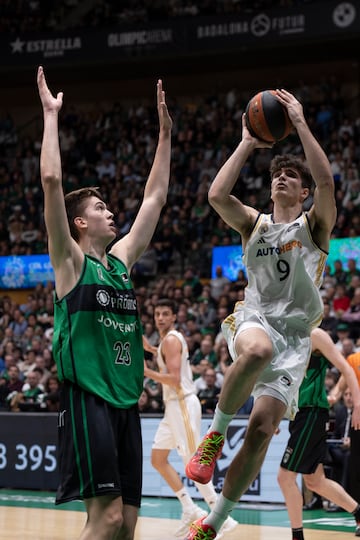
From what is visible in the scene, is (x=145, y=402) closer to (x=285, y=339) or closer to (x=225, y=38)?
(x=285, y=339)

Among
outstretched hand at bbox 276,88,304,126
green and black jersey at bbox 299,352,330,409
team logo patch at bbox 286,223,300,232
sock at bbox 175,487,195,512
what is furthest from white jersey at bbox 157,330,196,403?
outstretched hand at bbox 276,88,304,126

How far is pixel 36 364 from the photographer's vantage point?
16953 mm

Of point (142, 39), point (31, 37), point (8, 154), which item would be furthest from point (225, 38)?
point (8, 154)

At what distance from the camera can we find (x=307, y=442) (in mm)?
8625

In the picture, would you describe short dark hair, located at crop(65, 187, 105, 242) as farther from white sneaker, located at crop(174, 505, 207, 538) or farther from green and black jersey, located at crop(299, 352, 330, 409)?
white sneaker, located at crop(174, 505, 207, 538)

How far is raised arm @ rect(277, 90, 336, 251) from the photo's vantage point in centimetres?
584

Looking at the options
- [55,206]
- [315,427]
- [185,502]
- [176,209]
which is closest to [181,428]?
[185,502]

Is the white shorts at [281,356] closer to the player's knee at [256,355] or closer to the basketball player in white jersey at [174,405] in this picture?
the player's knee at [256,355]

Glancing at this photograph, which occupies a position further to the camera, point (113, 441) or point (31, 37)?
point (31, 37)

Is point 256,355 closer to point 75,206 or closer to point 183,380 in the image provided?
point 75,206

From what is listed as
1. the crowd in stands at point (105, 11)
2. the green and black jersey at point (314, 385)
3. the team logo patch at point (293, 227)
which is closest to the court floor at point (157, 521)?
the green and black jersey at point (314, 385)

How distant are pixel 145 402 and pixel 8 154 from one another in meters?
15.5

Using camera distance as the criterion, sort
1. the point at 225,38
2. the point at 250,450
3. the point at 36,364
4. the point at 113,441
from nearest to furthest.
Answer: the point at 113,441 → the point at 250,450 → the point at 36,364 → the point at 225,38

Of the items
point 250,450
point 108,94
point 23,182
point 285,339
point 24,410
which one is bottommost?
point 24,410
